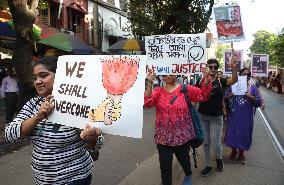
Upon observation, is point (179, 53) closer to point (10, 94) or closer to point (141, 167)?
point (141, 167)

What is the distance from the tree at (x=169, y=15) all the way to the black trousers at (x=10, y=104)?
1336 cm

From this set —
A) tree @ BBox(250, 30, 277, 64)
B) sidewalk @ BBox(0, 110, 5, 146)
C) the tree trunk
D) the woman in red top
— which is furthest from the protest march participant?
tree @ BBox(250, 30, 277, 64)

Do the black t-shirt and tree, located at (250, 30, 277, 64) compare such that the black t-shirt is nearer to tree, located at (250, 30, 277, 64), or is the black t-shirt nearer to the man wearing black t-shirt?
the man wearing black t-shirt

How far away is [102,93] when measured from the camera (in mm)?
2977

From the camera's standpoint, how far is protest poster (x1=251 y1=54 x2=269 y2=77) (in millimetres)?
10641

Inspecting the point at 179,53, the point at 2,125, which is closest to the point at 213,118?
the point at 179,53

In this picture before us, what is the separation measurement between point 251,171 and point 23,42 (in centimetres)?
680

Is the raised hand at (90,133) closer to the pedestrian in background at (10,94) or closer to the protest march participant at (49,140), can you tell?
the protest march participant at (49,140)

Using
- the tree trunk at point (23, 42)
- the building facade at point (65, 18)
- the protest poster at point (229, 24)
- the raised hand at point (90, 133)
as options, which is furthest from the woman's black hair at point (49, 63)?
the building facade at point (65, 18)

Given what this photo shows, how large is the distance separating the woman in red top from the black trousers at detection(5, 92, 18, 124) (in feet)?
27.3

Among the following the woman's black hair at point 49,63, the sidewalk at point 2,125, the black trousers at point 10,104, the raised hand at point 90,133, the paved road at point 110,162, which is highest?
the woman's black hair at point 49,63

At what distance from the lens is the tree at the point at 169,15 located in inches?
963

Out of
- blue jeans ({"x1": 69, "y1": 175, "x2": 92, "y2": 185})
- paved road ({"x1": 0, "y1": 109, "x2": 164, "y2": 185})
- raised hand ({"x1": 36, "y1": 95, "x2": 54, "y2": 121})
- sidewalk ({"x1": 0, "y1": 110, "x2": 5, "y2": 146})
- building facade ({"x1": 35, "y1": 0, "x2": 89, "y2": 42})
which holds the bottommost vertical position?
sidewalk ({"x1": 0, "y1": 110, "x2": 5, "y2": 146})

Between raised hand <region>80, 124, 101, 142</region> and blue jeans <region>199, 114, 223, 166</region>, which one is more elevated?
raised hand <region>80, 124, 101, 142</region>
